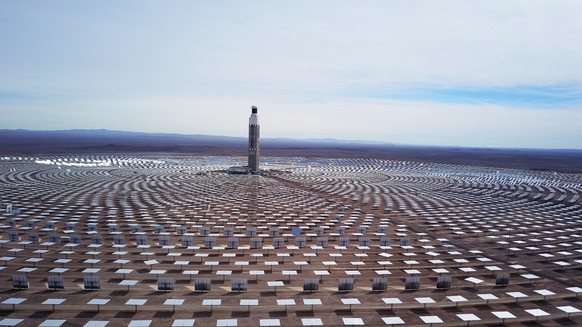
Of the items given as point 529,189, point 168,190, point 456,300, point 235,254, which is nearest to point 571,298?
point 456,300

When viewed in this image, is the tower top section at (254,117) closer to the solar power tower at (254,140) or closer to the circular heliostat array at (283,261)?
the solar power tower at (254,140)

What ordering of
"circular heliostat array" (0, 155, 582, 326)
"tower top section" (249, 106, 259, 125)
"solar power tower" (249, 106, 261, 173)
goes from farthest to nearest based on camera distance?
"tower top section" (249, 106, 259, 125), "solar power tower" (249, 106, 261, 173), "circular heliostat array" (0, 155, 582, 326)

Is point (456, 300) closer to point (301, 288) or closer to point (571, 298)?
point (571, 298)

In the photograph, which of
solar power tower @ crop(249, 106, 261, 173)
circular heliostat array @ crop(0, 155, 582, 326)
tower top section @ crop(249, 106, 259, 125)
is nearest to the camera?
circular heliostat array @ crop(0, 155, 582, 326)

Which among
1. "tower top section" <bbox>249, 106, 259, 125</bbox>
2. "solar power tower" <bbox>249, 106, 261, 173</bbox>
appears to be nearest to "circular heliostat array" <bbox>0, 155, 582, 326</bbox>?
"solar power tower" <bbox>249, 106, 261, 173</bbox>

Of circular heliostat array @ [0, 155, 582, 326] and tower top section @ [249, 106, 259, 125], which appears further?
tower top section @ [249, 106, 259, 125]

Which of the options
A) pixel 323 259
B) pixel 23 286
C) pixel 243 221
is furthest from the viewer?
A: pixel 243 221

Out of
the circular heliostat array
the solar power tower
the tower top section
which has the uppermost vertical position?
the tower top section

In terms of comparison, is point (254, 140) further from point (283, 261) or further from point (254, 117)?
point (283, 261)

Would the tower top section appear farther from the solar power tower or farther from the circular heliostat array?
the circular heliostat array
